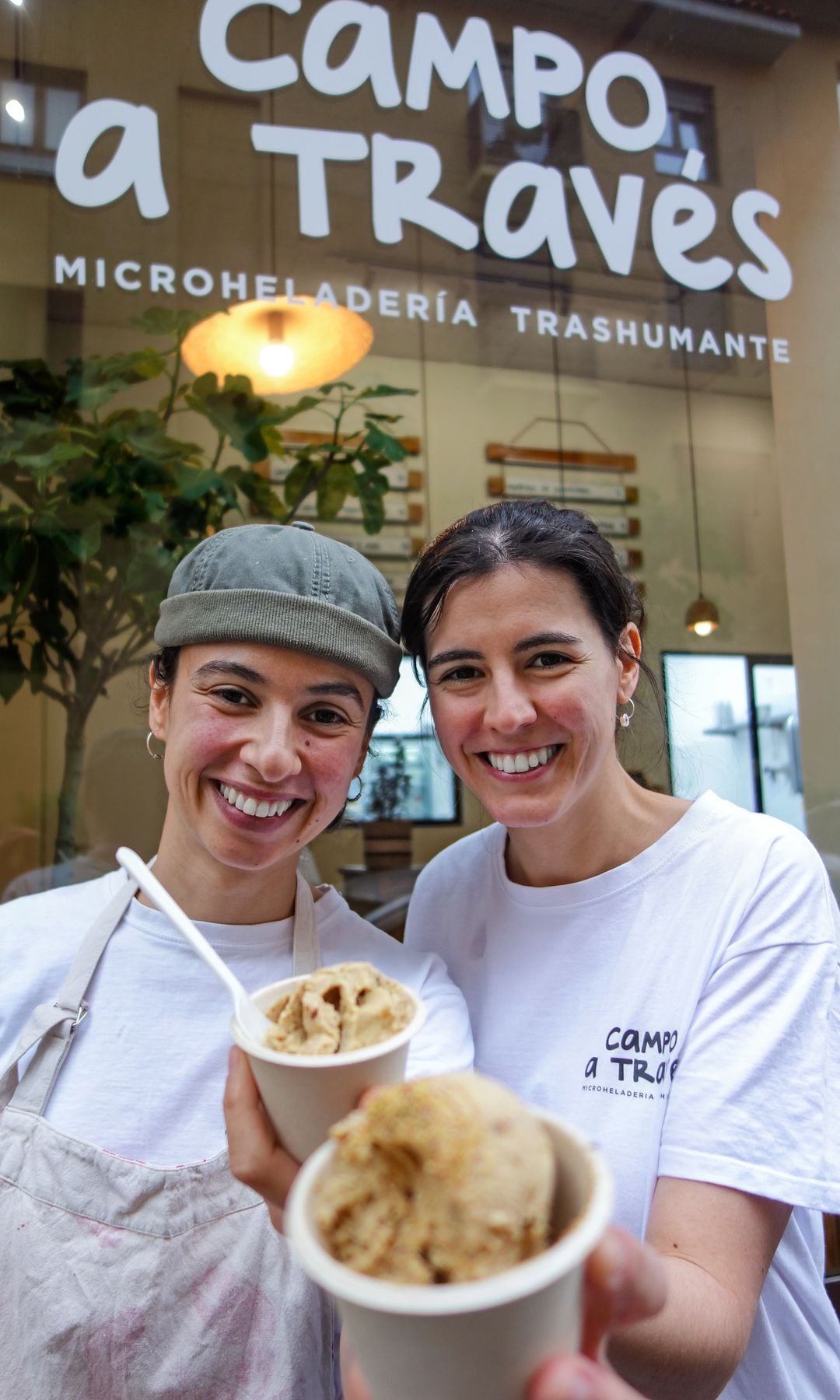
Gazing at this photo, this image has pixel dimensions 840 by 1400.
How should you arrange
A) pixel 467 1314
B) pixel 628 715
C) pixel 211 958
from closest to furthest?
pixel 467 1314
pixel 211 958
pixel 628 715

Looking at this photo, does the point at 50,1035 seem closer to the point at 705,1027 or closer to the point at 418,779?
the point at 705,1027

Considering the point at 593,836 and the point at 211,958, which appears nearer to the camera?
the point at 211,958

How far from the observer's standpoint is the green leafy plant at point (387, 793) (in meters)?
3.31

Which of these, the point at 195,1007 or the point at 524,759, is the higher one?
the point at 524,759

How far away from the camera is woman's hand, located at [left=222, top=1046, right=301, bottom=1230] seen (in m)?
0.99

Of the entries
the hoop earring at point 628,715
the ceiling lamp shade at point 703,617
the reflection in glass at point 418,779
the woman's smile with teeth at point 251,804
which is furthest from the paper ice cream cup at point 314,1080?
the ceiling lamp shade at point 703,617

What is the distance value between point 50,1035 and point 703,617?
2877mm

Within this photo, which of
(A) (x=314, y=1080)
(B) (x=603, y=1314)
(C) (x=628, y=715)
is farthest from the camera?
(C) (x=628, y=715)

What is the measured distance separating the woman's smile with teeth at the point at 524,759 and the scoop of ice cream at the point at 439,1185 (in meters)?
0.81

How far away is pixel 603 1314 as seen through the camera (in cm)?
73

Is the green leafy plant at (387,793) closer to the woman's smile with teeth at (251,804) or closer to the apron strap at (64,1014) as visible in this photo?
the apron strap at (64,1014)

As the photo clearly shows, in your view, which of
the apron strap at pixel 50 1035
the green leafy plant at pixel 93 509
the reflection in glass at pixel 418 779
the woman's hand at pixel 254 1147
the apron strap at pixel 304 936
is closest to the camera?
the woman's hand at pixel 254 1147

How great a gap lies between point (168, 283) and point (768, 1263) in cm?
286

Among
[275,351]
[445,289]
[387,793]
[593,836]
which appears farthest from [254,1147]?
[445,289]
